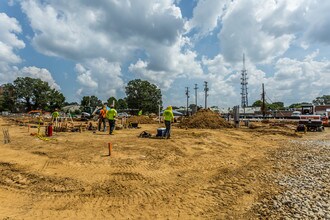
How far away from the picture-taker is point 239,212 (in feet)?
17.2

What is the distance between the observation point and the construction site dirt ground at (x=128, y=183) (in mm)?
5293

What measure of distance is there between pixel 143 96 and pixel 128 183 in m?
71.0

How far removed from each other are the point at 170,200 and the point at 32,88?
3142 inches

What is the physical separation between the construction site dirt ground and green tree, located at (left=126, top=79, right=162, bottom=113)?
66857 millimetres

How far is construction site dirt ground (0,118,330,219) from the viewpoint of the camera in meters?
5.29

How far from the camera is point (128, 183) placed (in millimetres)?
6762

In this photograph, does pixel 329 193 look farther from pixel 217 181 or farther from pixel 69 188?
pixel 69 188

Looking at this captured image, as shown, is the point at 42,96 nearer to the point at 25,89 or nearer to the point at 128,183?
the point at 25,89

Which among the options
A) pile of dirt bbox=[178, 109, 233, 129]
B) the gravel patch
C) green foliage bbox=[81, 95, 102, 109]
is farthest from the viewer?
green foliage bbox=[81, 95, 102, 109]

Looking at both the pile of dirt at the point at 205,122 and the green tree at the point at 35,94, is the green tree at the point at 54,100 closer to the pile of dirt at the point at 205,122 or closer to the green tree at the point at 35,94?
the green tree at the point at 35,94

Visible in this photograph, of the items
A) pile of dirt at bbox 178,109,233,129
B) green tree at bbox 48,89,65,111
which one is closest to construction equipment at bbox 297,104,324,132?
pile of dirt at bbox 178,109,233,129

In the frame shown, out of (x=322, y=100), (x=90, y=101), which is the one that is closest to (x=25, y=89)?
(x=90, y=101)

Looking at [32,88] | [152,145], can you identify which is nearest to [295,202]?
[152,145]

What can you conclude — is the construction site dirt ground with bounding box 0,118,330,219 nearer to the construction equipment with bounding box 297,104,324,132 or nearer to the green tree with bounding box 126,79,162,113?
the construction equipment with bounding box 297,104,324,132
